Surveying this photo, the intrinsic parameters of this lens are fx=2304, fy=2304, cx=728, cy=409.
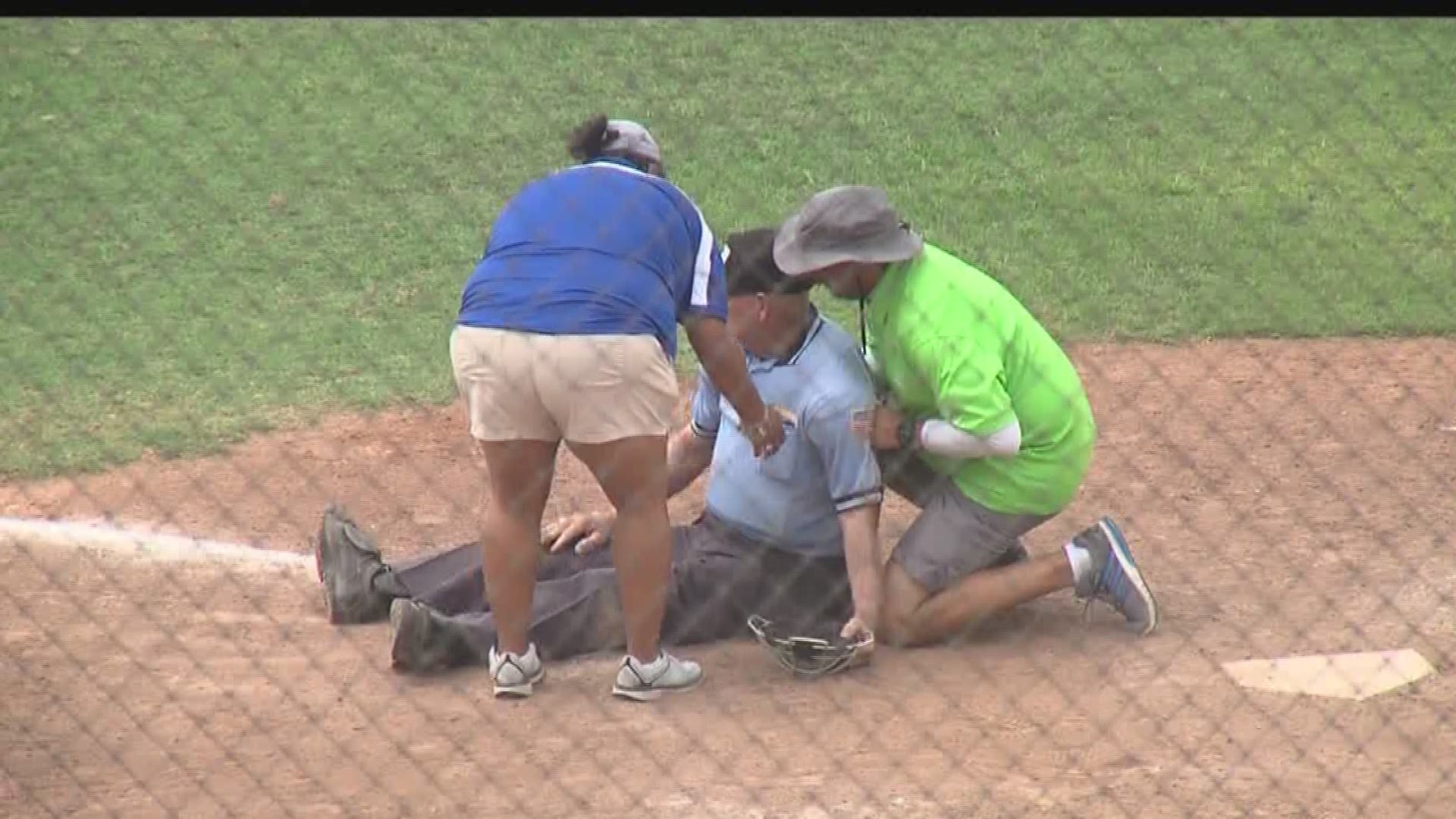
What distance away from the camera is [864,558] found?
207 inches

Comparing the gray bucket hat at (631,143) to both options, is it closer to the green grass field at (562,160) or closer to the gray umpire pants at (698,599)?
the gray umpire pants at (698,599)

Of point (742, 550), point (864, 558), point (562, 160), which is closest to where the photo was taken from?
point (864, 558)

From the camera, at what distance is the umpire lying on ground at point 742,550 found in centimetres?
527

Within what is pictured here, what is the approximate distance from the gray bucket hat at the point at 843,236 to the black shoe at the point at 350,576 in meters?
1.26

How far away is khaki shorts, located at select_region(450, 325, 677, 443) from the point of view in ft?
16.0

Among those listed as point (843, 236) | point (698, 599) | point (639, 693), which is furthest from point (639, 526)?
point (843, 236)

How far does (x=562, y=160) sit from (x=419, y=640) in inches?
186

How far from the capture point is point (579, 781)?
15.4ft

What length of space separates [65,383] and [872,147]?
3737mm

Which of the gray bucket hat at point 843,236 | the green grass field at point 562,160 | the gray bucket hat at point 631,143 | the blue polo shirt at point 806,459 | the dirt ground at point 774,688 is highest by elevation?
the gray bucket hat at point 631,143

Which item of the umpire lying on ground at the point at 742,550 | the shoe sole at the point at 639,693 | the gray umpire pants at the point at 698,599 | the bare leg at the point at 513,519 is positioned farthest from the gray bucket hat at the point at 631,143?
the shoe sole at the point at 639,693


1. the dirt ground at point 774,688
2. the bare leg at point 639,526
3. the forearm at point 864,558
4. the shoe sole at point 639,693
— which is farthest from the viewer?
the forearm at point 864,558

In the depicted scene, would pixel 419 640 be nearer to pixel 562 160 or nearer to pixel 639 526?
pixel 639 526

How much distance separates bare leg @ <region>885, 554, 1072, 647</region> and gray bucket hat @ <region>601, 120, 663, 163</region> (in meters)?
1.16
